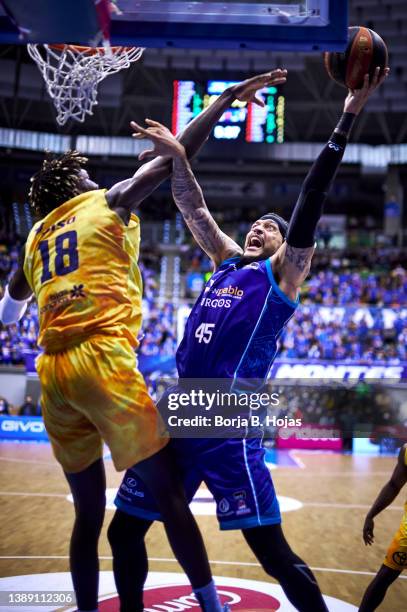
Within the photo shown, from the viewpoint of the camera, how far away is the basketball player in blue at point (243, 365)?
2682mm

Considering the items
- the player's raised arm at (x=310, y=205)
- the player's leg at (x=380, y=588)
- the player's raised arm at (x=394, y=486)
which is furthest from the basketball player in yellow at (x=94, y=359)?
the player's raised arm at (x=394, y=486)

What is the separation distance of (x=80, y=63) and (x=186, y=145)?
7.03ft

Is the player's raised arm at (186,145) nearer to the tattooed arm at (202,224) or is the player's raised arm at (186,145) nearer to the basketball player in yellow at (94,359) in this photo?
the basketball player in yellow at (94,359)

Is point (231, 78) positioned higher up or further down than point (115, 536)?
higher up

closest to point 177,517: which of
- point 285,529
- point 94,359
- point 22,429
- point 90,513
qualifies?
point 90,513

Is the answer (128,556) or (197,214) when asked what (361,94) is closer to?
(197,214)

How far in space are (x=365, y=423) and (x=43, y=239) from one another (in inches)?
478

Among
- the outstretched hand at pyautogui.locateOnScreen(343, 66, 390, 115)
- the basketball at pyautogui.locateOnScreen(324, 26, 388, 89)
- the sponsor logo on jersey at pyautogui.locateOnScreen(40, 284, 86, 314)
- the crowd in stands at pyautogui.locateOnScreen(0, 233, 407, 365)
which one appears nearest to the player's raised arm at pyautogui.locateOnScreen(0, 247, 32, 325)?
the sponsor logo on jersey at pyautogui.locateOnScreen(40, 284, 86, 314)

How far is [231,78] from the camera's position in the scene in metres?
17.6

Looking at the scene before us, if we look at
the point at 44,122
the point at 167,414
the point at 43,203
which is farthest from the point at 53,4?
the point at 44,122

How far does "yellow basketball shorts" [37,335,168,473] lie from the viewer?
8.23 feet

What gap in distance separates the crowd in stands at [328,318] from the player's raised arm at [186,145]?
41.2 ft

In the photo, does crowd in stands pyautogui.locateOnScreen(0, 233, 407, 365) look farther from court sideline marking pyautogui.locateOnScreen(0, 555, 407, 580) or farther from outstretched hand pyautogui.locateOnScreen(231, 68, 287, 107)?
outstretched hand pyautogui.locateOnScreen(231, 68, 287, 107)

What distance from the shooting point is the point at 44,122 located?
2725 cm
